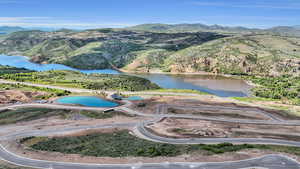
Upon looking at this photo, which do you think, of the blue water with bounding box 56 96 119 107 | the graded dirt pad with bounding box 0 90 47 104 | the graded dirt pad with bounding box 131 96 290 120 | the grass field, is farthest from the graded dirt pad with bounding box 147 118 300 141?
the graded dirt pad with bounding box 0 90 47 104

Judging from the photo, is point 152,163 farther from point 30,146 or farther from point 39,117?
point 39,117

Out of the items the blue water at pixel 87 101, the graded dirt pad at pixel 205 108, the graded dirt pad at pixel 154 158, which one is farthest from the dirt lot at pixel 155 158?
the blue water at pixel 87 101

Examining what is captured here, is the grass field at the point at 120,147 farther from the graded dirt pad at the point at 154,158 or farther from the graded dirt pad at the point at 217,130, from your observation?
the graded dirt pad at the point at 217,130

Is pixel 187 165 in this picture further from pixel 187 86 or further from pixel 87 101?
pixel 187 86

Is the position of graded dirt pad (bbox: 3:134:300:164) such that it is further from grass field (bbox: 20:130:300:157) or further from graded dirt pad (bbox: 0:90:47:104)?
graded dirt pad (bbox: 0:90:47:104)

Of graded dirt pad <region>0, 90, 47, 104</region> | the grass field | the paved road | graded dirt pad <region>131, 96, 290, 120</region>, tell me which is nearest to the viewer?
the paved road

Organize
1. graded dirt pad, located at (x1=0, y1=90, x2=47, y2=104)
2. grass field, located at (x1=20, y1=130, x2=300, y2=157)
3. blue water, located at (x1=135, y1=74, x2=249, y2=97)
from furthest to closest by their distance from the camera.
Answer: blue water, located at (x1=135, y1=74, x2=249, y2=97)
graded dirt pad, located at (x1=0, y1=90, x2=47, y2=104)
grass field, located at (x1=20, y1=130, x2=300, y2=157)
